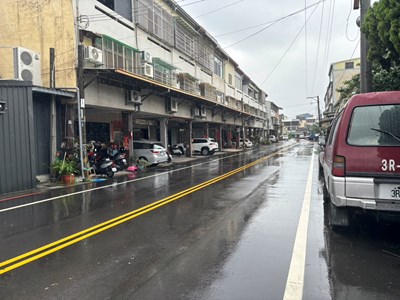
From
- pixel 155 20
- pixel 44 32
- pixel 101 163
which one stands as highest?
pixel 155 20

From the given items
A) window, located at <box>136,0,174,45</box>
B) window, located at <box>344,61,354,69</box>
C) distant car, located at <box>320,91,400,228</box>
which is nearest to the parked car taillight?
distant car, located at <box>320,91,400,228</box>

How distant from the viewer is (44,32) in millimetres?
15367

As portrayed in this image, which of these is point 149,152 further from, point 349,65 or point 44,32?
point 349,65

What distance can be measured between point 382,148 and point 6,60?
16.0 meters

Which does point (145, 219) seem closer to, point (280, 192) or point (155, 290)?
point (155, 290)

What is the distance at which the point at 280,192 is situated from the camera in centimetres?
1012

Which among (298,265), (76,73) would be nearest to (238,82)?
(76,73)

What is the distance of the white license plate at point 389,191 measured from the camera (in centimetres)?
480

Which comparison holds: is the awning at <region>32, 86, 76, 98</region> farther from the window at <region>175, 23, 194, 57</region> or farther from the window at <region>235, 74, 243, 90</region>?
the window at <region>235, 74, 243, 90</region>

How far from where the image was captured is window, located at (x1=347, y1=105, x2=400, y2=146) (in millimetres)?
4984

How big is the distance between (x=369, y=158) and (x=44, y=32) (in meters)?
15.0

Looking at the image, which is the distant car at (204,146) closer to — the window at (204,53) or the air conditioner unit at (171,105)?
the window at (204,53)

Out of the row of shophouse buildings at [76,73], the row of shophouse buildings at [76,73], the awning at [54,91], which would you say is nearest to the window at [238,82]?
the row of shophouse buildings at [76,73]

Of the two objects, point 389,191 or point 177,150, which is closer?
point 389,191
